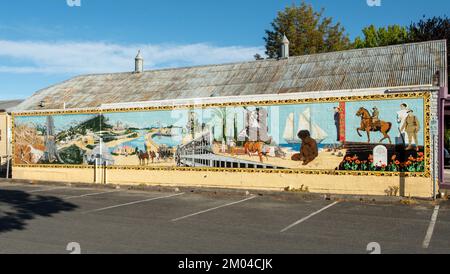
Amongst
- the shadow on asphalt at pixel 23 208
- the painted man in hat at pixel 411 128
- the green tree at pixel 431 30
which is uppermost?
the green tree at pixel 431 30

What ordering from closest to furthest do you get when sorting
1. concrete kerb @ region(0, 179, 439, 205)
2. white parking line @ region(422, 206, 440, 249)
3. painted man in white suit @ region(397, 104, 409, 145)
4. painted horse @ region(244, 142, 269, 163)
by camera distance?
1. white parking line @ region(422, 206, 440, 249)
2. concrete kerb @ region(0, 179, 439, 205)
3. painted man in white suit @ region(397, 104, 409, 145)
4. painted horse @ region(244, 142, 269, 163)

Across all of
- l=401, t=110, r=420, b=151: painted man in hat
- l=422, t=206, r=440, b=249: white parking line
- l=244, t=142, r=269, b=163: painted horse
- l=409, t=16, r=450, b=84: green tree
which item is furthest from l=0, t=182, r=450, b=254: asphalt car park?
l=409, t=16, r=450, b=84: green tree

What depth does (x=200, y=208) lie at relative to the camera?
1189cm

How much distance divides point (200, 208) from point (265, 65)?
10401 mm

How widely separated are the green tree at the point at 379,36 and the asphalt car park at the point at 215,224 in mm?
34669

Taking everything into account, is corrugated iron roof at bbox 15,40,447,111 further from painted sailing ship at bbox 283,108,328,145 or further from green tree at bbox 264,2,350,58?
green tree at bbox 264,2,350,58

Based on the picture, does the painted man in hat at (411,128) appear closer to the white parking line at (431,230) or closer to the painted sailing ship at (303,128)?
the white parking line at (431,230)

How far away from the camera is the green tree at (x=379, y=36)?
43.3 meters

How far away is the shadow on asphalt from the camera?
9531 mm

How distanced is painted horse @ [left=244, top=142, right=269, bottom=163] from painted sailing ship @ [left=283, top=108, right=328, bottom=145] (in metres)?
0.92

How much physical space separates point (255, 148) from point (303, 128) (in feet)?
6.19

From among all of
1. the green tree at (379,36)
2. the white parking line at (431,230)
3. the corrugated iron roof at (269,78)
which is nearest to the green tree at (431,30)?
the green tree at (379,36)

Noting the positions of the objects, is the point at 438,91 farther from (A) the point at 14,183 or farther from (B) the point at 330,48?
(B) the point at 330,48
